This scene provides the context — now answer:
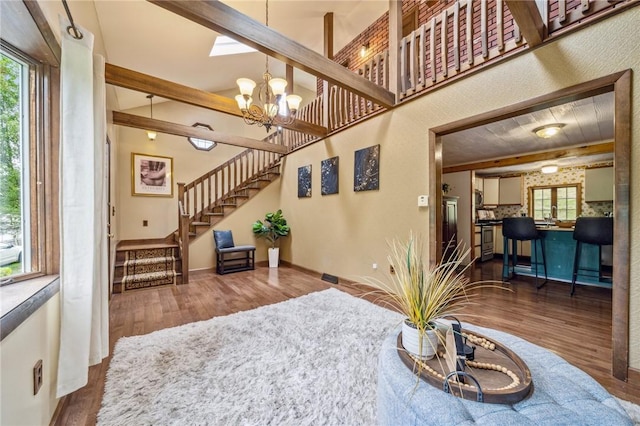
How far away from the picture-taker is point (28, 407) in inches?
42.9

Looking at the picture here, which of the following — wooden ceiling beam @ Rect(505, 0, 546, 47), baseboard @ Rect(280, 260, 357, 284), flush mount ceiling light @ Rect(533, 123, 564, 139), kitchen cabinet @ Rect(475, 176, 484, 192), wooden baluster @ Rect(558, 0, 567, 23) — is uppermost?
wooden baluster @ Rect(558, 0, 567, 23)

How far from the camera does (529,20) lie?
6.09 ft

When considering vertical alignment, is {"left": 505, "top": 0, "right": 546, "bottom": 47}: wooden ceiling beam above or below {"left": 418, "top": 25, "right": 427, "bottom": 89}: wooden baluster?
below

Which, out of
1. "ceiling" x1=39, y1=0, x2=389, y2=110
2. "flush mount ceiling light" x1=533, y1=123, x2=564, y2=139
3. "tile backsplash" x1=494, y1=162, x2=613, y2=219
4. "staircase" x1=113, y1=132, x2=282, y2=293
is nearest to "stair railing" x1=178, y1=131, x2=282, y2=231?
"staircase" x1=113, y1=132, x2=282, y2=293

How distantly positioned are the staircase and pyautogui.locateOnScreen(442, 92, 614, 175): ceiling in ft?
13.6

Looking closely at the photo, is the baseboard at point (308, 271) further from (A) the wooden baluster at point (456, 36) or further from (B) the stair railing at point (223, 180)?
(A) the wooden baluster at point (456, 36)

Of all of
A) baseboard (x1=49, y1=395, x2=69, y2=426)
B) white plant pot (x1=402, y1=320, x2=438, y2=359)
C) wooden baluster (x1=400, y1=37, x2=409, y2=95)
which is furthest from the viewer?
wooden baluster (x1=400, y1=37, x2=409, y2=95)

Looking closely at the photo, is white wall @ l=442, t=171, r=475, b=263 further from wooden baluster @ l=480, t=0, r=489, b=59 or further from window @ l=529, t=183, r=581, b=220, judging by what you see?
wooden baluster @ l=480, t=0, r=489, b=59

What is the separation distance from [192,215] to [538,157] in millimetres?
7367

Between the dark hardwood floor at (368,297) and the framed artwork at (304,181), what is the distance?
173 cm

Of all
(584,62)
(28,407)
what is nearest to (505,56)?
(584,62)

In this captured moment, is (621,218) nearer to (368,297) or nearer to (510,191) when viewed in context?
(368,297)

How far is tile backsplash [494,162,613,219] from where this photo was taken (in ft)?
18.6

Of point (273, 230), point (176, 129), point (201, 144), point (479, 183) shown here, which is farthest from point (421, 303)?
point (479, 183)
